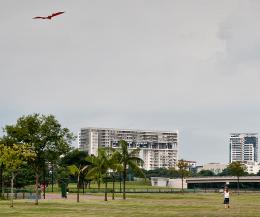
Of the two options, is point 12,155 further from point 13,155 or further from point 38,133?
point 38,133

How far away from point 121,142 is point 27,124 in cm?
2068

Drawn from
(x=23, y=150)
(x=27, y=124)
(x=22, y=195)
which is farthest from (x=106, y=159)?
(x=23, y=150)

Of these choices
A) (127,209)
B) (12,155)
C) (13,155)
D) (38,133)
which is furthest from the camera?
(38,133)

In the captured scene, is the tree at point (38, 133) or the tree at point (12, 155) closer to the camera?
the tree at point (12, 155)

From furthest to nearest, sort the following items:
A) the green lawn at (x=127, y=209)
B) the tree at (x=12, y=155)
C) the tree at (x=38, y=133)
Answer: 1. the tree at (x=38, y=133)
2. the tree at (x=12, y=155)
3. the green lawn at (x=127, y=209)

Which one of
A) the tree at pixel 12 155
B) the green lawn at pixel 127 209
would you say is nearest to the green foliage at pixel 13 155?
the tree at pixel 12 155

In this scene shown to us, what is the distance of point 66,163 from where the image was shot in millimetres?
183125

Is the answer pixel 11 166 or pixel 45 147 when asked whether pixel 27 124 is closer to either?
pixel 45 147

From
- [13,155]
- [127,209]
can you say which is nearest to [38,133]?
[13,155]

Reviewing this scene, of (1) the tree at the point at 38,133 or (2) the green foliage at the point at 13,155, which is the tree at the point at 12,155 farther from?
(1) the tree at the point at 38,133

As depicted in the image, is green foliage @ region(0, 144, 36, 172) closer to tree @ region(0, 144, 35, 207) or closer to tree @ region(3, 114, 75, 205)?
tree @ region(0, 144, 35, 207)

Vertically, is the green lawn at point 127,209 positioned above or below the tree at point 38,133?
below

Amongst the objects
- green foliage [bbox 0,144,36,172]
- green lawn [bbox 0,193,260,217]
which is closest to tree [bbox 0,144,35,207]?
green foliage [bbox 0,144,36,172]

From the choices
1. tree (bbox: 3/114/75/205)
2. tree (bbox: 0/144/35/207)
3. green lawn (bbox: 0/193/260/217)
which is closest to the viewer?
green lawn (bbox: 0/193/260/217)
